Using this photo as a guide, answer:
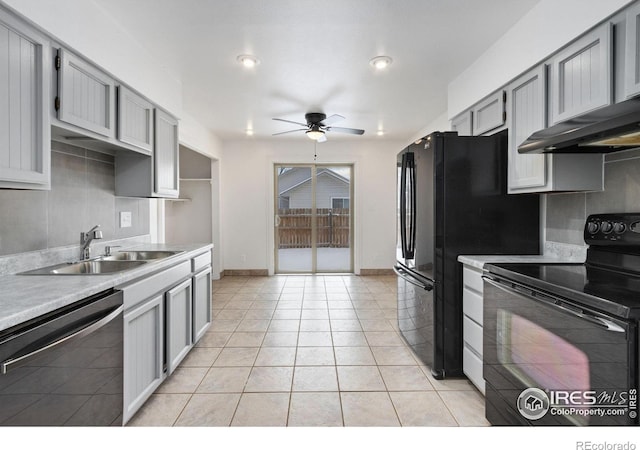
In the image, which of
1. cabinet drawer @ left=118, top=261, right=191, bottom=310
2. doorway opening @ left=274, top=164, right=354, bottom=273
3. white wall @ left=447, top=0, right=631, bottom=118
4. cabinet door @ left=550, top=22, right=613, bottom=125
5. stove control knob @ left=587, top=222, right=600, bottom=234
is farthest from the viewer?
doorway opening @ left=274, top=164, right=354, bottom=273

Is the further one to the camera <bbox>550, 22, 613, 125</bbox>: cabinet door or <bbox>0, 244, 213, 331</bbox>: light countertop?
<bbox>550, 22, 613, 125</bbox>: cabinet door

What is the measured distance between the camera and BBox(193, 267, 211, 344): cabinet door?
9.51 ft

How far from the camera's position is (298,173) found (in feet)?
21.2

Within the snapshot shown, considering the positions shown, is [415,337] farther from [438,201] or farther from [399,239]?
[438,201]

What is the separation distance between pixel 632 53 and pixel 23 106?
272cm

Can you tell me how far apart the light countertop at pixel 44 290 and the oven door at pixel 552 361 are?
6.53 ft

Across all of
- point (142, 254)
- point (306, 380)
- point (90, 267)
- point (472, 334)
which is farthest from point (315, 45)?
point (306, 380)

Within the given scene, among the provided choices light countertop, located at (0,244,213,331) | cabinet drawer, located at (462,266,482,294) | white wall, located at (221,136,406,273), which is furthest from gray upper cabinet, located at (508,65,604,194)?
white wall, located at (221,136,406,273)

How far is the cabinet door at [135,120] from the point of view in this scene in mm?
2342

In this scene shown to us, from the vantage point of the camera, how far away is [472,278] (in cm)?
229

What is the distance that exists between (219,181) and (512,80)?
4.87 metres

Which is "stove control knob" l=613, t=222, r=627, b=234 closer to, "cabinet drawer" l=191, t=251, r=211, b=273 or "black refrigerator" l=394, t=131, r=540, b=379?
"black refrigerator" l=394, t=131, r=540, b=379

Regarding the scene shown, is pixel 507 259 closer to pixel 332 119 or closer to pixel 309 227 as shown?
pixel 332 119

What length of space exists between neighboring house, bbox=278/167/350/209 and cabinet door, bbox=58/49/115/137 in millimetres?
4275
